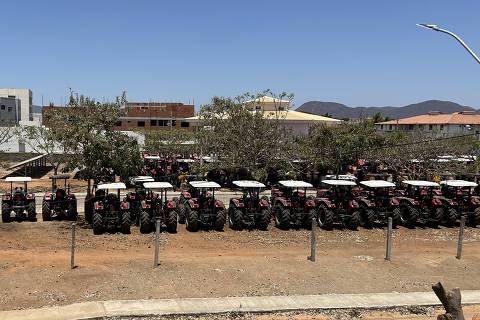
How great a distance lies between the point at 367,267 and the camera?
524 inches

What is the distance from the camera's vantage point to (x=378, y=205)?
64.5 feet

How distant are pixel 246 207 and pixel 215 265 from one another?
5622 mm

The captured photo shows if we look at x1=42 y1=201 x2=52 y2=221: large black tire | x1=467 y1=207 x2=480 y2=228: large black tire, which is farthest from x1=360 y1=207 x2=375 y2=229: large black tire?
x1=42 y1=201 x2=52 y2=221: large black tire

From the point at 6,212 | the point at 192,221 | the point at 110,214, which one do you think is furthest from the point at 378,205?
the point at 6,212

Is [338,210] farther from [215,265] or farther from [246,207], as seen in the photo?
[215,265]

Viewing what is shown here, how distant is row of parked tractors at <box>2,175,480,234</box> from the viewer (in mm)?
17094

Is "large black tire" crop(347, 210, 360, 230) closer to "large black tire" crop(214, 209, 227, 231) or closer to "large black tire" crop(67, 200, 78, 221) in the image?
"large black tire" crop(214, 209, 227, 231)

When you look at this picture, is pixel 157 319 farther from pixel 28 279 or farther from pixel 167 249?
pixel 167 249

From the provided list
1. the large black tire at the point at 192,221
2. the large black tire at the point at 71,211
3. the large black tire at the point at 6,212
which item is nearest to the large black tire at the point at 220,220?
the large black tire at the point at 192,221

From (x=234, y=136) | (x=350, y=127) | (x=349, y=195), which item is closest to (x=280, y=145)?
(x=234, y=136)

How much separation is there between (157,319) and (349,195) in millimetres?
11781

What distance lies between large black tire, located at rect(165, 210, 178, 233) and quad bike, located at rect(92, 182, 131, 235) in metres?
1.24

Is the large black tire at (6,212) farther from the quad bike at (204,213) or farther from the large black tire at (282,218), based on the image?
the large black tire at (282,218)

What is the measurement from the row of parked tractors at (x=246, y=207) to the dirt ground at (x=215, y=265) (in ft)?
1.76
